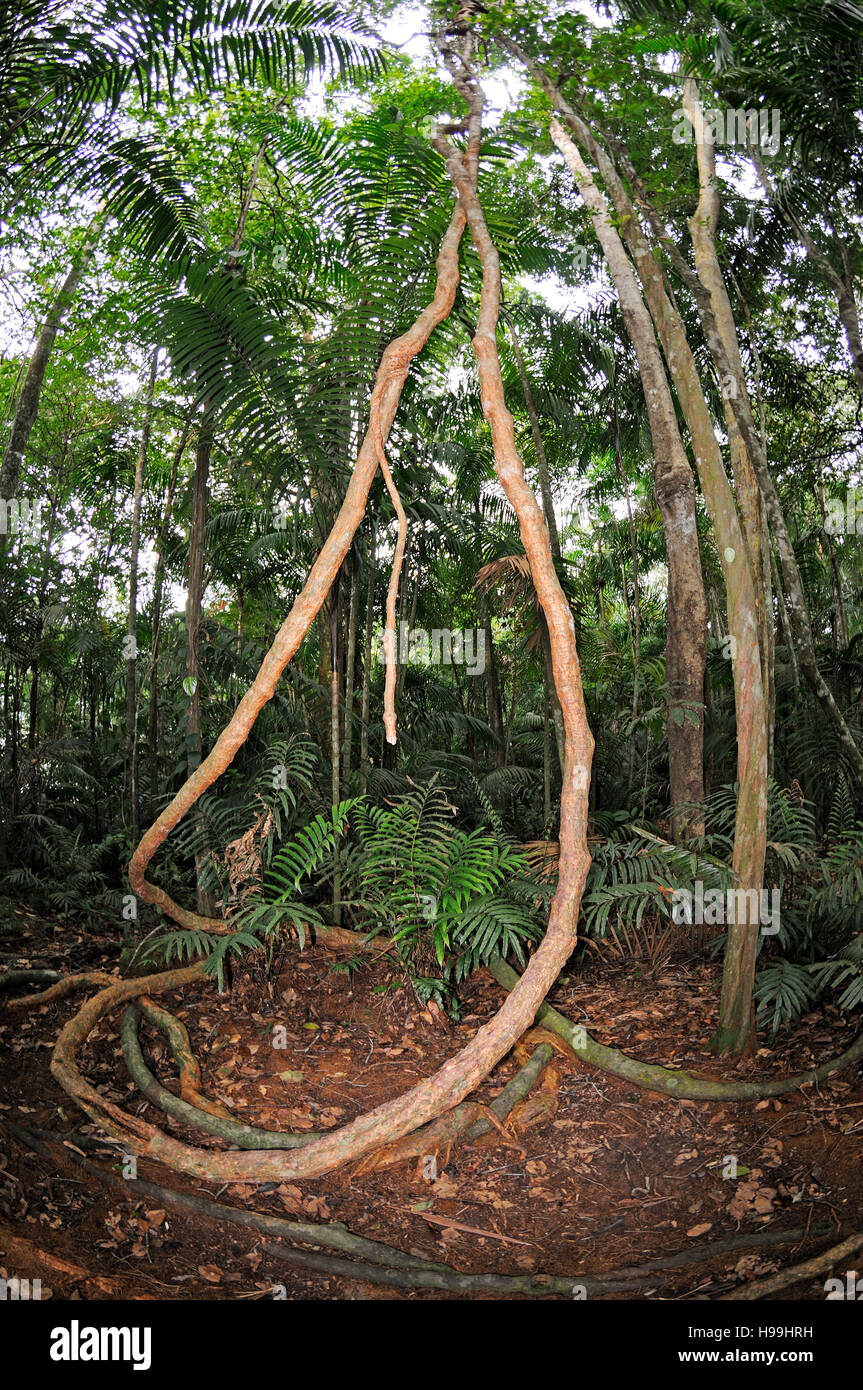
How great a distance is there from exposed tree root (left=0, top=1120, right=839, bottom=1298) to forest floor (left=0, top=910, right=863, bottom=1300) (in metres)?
0.04

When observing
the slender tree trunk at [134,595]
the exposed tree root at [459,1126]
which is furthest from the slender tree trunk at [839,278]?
the exposed tree root at [459,1126]

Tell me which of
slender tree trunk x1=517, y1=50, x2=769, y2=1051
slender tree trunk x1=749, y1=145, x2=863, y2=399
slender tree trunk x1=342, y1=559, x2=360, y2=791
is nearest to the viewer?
slender tree trunk x1=517, y1=50, x2=769, y2=1051

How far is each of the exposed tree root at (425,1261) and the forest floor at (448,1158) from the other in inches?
1.4

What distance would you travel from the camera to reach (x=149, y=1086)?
4176mm

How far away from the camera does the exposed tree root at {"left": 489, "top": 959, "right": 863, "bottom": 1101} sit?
408 cm

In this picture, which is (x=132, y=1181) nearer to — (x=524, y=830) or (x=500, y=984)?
(x=500, y=984)

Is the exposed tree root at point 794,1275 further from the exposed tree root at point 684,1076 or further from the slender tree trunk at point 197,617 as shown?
the slender tree trunk at point 197,617

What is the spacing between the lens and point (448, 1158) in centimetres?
396

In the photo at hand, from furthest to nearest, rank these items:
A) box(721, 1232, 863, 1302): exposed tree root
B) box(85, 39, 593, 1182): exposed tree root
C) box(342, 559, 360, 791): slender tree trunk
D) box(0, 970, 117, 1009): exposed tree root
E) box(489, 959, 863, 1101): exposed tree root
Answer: box(342, 559, 360, 791): slender tree trunk < box(0, 970, 117, 1009): exposed tree root < box(489, 959, 863, 1101): exposed tree root < box(85, 39, 593, 1182): exposed tree root < box(721, 1232, 863, 1302): exposed tree root

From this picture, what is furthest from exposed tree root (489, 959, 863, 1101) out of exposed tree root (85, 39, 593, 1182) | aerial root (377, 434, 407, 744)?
aerial root (377, 434, 407, 744)

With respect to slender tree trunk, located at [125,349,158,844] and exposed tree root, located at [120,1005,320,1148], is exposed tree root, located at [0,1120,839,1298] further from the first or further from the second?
slender tree trunk, located at [125,349,158,844]

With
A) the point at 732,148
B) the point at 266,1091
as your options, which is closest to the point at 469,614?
the point at 732,148

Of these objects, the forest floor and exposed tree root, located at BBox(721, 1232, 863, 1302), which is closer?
exposed tree root, located at BBox(721, 1232, 863, 1302)

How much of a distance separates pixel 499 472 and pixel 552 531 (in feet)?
14.4
